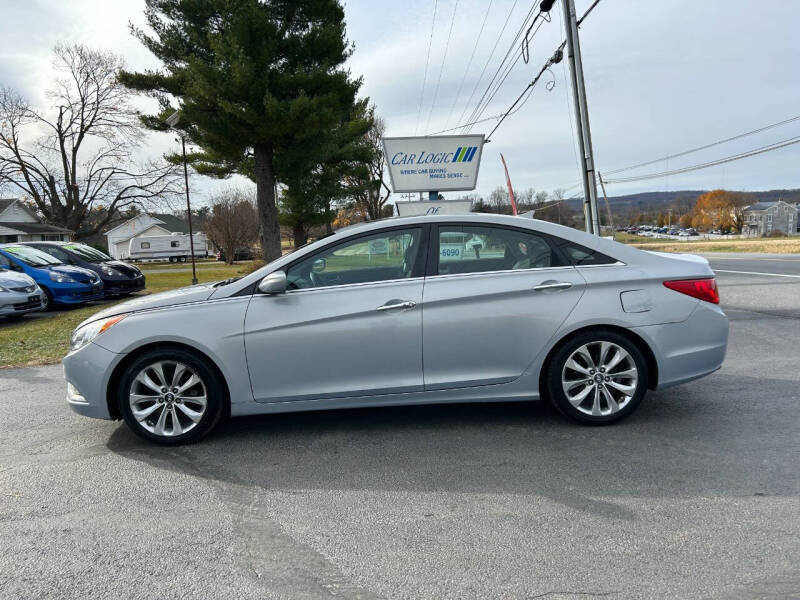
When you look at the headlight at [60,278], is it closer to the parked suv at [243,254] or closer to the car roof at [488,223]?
the car roof at [488,223]

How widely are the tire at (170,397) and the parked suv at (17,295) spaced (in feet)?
28.2

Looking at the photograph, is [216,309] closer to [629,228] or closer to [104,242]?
[104,242]

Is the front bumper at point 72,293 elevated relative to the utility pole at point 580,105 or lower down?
lower down

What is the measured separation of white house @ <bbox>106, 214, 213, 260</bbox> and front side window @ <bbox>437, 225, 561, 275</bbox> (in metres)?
82.0

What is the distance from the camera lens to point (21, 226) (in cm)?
5438

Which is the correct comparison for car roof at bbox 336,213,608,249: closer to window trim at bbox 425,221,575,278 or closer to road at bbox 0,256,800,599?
window trim at bbox 425,221,575,278

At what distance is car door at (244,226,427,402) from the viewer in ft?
13.5

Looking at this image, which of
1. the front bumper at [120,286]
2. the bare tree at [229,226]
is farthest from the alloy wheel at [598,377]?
the bare tree at [229,226]

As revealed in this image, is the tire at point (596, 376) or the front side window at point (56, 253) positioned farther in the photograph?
the front side window at point (56, 253)

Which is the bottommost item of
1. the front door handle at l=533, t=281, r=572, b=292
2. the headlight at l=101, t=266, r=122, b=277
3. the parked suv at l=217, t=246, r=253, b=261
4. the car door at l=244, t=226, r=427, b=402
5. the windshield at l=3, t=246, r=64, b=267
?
the car door at l=244, t=226, r=427, b=402

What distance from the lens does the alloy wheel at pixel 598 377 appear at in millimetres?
4281

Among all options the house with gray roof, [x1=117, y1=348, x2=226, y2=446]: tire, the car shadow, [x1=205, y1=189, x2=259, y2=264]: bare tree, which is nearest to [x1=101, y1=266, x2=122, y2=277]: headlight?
the car shadow

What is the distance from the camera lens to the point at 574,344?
168 inches

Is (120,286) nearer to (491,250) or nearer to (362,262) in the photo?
(362,262)
